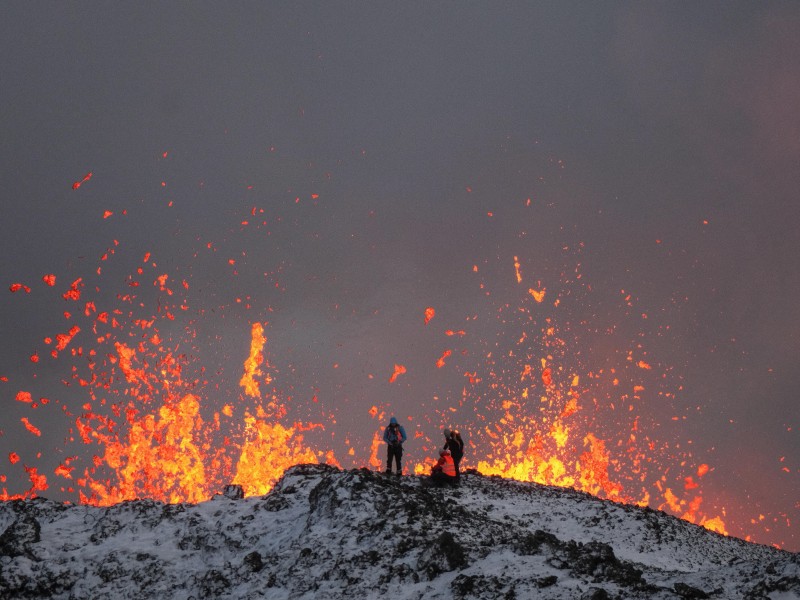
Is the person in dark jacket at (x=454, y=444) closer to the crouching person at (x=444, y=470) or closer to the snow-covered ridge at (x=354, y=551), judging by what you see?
the crouching person at (x=444, y=470)

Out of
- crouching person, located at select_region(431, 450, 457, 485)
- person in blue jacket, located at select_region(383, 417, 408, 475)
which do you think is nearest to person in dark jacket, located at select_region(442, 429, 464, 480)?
crouching person, located at select_region(431, 450, 457, 485)

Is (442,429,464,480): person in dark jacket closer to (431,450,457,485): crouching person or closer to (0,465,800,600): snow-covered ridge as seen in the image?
(431,450,457,485): crouching person

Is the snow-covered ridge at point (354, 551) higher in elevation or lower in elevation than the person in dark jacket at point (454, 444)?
lower

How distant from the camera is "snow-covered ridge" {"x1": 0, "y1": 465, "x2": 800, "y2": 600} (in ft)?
39.2

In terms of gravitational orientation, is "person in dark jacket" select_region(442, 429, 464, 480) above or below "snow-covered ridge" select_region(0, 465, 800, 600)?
above

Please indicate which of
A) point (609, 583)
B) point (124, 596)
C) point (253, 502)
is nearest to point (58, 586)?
point (124, 596)

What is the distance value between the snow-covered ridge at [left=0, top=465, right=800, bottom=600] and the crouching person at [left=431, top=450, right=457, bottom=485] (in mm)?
1328

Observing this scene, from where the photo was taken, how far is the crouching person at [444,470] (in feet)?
72.7

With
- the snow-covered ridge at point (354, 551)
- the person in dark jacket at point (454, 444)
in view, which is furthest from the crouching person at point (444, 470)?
the snow-covered ridge at point (354, 551)

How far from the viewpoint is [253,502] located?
729 inches

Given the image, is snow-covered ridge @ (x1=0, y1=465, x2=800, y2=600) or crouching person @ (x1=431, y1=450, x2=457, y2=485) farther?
crouching person @ (x1=431, y1=450, x2=457, y2=485)

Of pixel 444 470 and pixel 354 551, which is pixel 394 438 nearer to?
pixel 444 470

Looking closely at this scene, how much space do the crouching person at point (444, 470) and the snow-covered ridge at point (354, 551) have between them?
4.36 feet

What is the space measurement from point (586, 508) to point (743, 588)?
1120cm
